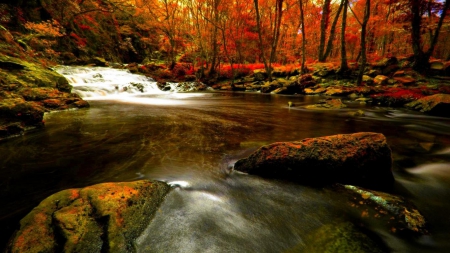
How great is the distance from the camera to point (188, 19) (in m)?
27.1

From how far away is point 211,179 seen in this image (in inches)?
108

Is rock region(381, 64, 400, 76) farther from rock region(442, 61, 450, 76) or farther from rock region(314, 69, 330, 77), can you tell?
rock region(314, 69, 330, 77)

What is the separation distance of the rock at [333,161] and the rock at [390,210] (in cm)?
29

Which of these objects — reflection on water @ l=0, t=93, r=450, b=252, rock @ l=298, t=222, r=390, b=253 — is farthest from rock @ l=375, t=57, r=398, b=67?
rock @ l=298, t=222, r=390, b=253

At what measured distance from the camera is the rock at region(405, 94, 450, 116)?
7.22m

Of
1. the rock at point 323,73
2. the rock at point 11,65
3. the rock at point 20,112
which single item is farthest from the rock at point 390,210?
the rock at point 323,73

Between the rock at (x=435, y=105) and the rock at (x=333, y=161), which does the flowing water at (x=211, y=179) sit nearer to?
the rock at (x=333, y=161)

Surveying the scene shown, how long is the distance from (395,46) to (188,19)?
26.6 metres

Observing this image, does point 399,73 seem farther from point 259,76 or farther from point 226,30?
point 226,30

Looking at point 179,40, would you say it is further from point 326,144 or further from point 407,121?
point 326,144

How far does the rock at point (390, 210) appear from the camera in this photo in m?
1.80

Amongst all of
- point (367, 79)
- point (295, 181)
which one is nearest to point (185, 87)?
point (367, 79)

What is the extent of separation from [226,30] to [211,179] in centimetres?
2458

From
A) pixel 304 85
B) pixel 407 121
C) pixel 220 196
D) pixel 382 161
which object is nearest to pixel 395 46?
pixel 304 85
